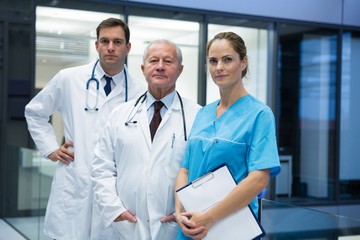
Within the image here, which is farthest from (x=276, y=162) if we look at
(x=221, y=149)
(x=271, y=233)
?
(x=271, y=233)

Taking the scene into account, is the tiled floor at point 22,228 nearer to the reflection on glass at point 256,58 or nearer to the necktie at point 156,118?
the necktie at point 156,118

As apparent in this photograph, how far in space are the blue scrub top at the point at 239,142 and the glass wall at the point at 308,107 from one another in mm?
5160

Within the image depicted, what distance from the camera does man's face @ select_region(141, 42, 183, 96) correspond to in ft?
6.32

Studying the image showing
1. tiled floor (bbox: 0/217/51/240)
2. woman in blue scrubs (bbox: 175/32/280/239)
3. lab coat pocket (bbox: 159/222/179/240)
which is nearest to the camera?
woman in blue scrubs (bbox: 175/32/280/239)

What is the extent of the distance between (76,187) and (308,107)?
204 inches

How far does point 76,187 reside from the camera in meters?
2.34

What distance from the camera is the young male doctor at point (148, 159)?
1.92m

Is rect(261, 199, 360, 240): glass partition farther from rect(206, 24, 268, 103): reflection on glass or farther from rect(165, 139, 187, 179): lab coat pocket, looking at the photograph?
rect(206, 24, 268, 103): reflection on glass

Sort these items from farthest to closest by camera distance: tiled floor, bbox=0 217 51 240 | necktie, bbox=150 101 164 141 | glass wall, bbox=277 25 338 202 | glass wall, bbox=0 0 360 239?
glass wall, bbox=277 25 338 202
glass wall, bbox=0 0 360 239
tiled floor, bbox=0 217 51 240
necktie, bbox=150 101 164 141

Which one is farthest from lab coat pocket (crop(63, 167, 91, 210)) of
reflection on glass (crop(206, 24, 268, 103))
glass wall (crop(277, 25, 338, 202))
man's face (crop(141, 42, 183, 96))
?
glass wall (crop(277, 25, 338, 202))

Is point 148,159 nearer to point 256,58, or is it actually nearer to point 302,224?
point 302,224

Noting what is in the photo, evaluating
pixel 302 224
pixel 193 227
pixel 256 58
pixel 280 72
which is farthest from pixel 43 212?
pixel 280 72

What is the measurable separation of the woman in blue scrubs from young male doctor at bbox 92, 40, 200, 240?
Result: 0.12 meters

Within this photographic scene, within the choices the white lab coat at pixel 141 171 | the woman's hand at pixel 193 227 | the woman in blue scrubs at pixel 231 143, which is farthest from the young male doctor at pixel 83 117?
the woman's hand at pixel 193 227
